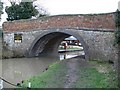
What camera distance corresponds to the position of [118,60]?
39.8 ft

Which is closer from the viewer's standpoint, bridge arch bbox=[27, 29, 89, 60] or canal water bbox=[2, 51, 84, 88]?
canal water bbox=[2, 51, 84, 88]

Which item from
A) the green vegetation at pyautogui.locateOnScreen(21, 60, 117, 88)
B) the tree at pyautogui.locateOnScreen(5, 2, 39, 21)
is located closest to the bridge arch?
the tree at pyautogui.locateOnScreen(5, 2, 39, 21)

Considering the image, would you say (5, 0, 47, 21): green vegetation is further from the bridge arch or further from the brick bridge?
the bridge arch

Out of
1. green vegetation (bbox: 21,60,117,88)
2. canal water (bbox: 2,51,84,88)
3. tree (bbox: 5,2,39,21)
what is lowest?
canal water (bbox: 2,51,84,88)

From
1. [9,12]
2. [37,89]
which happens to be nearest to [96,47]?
[37,89]

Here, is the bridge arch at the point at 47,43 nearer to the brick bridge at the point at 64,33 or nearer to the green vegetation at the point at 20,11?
the brick bridge at the point at 64,33

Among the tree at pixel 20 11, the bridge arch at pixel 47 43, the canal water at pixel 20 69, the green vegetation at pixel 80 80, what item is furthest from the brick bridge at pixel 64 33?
the tree at pixel 20 11

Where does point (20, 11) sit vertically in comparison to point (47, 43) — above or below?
above

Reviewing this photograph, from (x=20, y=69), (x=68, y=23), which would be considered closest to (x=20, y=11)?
(x=68, y=23)

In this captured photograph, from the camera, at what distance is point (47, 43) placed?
2505cm

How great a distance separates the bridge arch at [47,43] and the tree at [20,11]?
13.7 ft

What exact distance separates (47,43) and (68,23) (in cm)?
495

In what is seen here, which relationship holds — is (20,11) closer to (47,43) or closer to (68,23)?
(47,43)

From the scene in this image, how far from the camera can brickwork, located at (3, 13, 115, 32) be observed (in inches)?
724
